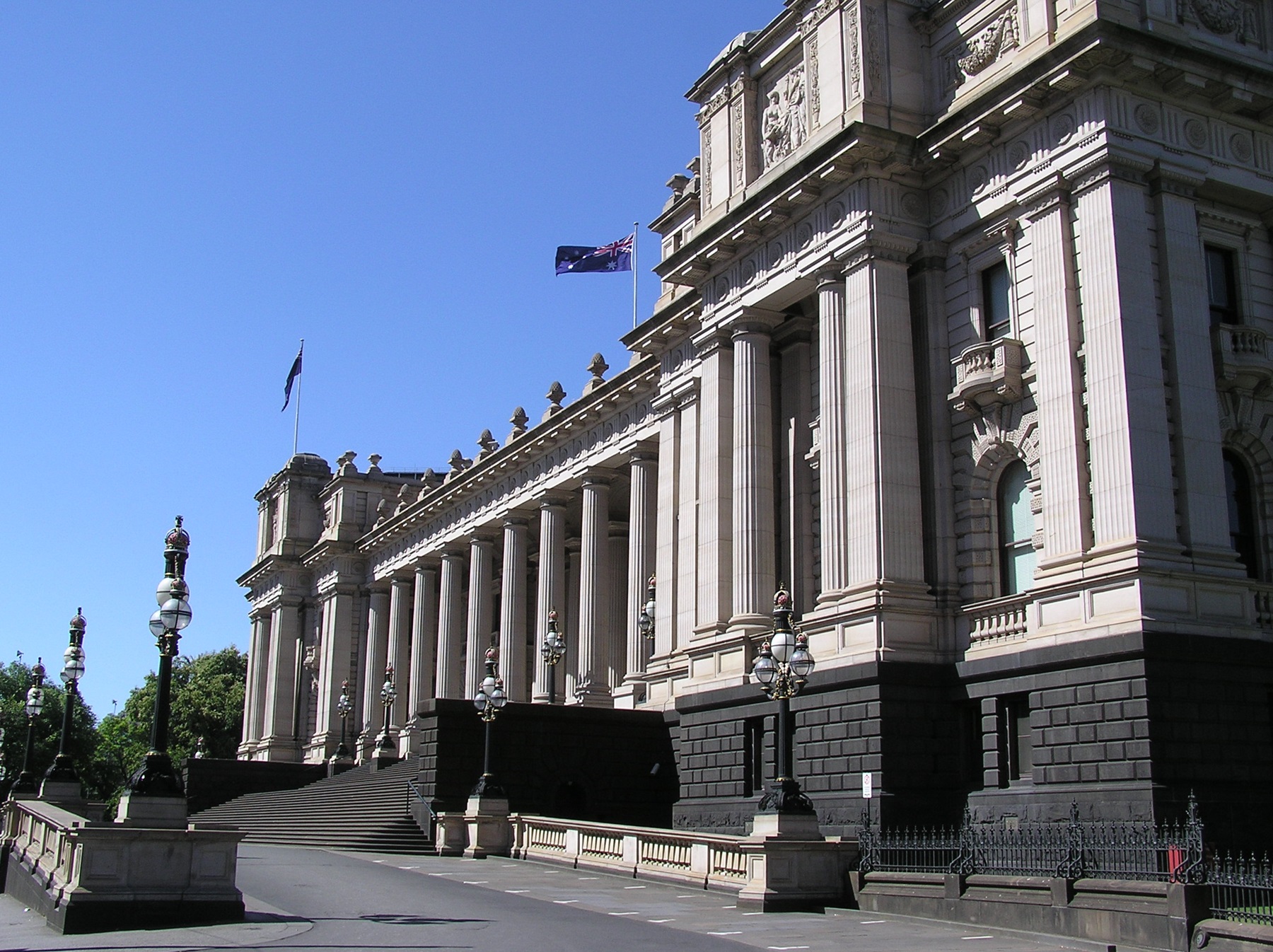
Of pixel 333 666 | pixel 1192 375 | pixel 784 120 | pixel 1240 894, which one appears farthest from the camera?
pixel 333 666

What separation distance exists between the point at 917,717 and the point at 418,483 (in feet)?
190

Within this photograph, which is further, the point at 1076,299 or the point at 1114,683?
the point at 1076,299

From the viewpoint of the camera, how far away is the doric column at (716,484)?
3766cm

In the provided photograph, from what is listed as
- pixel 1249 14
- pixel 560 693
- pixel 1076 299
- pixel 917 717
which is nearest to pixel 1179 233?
pixel 1076 299

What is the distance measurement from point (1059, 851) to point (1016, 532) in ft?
34.6

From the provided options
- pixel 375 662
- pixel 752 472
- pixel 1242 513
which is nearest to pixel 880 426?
pixel 752 472

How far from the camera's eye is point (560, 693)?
63.9 metres

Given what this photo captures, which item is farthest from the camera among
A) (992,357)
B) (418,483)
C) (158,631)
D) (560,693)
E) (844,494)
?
(418,483)

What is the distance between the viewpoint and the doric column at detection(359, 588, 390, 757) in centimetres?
7525

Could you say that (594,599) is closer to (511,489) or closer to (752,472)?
(511,489)

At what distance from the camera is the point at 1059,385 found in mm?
28484

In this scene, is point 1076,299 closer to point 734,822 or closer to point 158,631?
point 734,822

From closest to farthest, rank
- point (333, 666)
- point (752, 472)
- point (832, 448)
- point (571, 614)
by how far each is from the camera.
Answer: point (832, 448), point (752, 472), point (571, 614), point (333, 666)

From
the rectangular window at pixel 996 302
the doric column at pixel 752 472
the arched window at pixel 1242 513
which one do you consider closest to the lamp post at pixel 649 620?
the doric column at pixel 752 472
